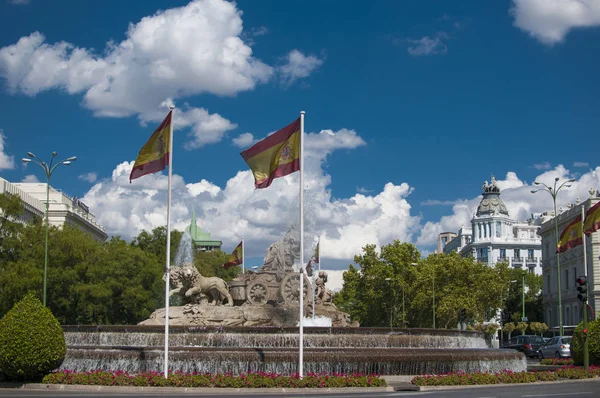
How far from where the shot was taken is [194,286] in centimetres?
3572

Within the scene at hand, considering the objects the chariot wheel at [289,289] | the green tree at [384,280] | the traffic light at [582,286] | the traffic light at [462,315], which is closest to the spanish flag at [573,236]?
the traffic light at [582,286]

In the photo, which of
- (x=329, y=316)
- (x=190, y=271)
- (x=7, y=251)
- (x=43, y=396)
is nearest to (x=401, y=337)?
(x=329, y=316)

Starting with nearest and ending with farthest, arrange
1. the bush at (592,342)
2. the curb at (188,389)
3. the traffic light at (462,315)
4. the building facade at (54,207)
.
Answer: the curb at (188,389)
the bush at (592,342)
the traffic light at (462,315)
the building facade at (54,207)

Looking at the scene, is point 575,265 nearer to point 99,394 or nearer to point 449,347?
point 449,347

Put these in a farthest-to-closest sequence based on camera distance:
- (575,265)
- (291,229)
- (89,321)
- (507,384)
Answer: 1. (575,265)
2. (89,321)
3. (291,229)
4. (507,384)

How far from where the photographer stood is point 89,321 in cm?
6625

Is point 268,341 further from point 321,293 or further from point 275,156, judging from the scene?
point 321,293

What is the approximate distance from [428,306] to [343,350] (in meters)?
52.2

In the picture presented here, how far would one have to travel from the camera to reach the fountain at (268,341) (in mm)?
24344

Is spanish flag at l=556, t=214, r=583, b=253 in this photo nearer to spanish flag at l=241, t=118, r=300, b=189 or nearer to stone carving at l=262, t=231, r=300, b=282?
stone carving at l=262, t=231, r=300, b=282

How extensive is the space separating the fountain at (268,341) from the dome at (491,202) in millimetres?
101883

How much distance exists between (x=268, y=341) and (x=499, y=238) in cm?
10956

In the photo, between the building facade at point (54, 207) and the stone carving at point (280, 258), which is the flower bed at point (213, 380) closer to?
the stone carving at point (280, 258)

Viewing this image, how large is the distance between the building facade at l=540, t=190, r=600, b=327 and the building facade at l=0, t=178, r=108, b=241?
56.4m
